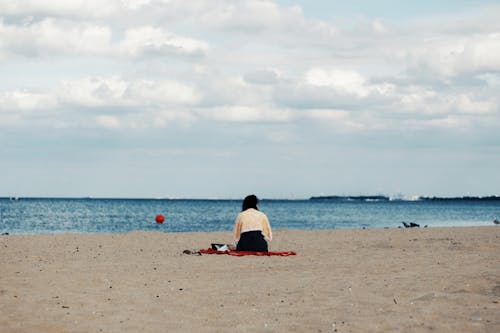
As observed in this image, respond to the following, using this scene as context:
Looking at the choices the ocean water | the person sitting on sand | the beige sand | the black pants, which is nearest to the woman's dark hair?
the person sitting on sand

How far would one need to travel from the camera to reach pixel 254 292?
431 inches

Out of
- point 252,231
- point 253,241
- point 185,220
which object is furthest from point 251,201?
point 185,220

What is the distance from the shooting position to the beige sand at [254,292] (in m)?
8.73

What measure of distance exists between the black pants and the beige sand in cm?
83

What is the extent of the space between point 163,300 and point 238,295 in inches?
46.5

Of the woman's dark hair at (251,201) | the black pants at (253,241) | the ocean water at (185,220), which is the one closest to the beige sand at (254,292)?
the black pants at (253,241)

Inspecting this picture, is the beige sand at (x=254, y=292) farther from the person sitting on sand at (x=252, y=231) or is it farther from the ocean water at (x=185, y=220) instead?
the ocean water at (x=185, y=220)

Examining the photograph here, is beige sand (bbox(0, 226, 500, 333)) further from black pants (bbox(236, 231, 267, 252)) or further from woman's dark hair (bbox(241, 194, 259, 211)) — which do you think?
woman's dark hair (bbox(241, 194, 259, 211))

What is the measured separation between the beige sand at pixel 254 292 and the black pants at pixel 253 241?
2.74 feet

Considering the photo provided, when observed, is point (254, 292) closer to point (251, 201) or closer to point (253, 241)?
point (253, 241)

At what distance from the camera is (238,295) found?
1069 cm

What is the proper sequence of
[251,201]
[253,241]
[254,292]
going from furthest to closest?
[251,201], [253,241], [254,292]

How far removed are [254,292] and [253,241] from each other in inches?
238

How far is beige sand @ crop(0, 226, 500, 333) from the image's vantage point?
8727 mm
